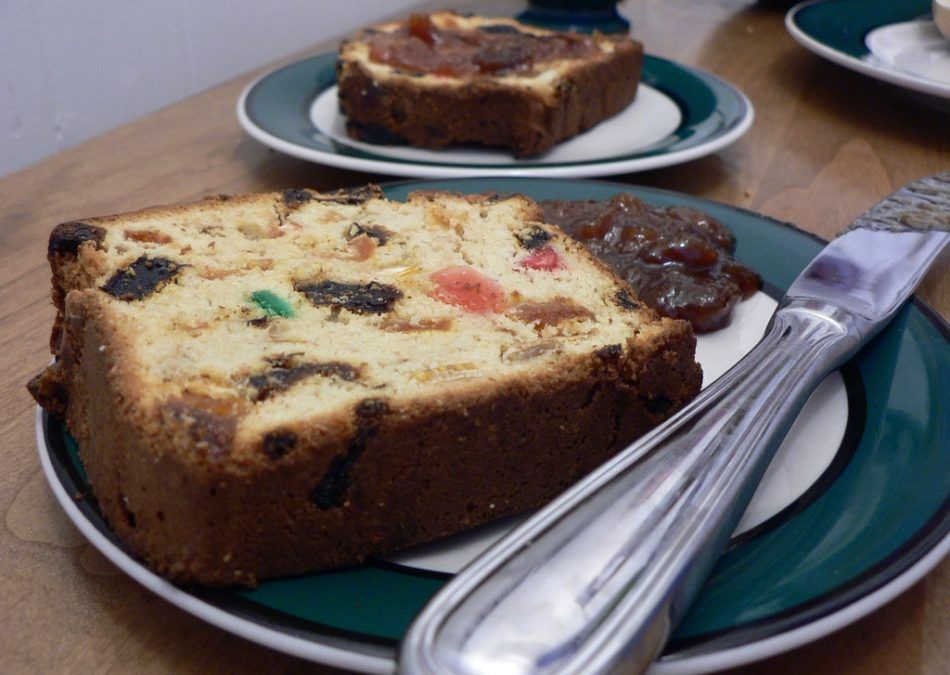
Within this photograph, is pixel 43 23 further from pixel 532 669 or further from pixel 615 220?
pixel 532 669

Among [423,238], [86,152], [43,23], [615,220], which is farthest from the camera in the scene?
[43,23]

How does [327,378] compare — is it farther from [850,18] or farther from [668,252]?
[850,18]

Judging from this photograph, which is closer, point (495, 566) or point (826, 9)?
point (495, 566)

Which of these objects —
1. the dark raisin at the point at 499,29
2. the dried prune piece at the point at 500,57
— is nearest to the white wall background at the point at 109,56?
the dark raisin at the point at 499,29

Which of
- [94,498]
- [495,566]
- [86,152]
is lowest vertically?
[86,152]

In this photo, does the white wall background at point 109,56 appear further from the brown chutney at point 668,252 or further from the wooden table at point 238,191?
the brown chutney at point 668,252

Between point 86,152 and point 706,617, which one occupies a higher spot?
point 706,617

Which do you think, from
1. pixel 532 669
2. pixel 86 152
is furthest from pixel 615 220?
pixel 86 152

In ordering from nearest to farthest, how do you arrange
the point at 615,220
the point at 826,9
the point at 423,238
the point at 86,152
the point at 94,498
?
the point at 94,498, the point at 423,238, the point at 615,220, the point at 86,152, the point at 826,9
